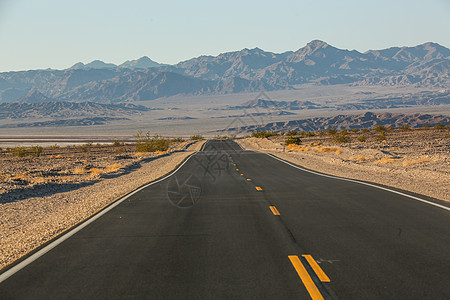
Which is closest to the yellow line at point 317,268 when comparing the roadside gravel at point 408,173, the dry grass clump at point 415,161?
the roadside gravel at point 408,173

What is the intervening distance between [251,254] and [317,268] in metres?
1.18

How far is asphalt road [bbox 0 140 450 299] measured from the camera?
217 inches

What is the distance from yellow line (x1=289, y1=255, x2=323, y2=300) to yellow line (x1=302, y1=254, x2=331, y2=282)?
0.49ft

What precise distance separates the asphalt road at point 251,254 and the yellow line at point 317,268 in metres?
0.02

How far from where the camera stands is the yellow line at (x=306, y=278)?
5.28 metres

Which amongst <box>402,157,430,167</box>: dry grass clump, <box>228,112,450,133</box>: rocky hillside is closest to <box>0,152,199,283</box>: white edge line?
<box>402,157,430,167</box>: dry grass clump

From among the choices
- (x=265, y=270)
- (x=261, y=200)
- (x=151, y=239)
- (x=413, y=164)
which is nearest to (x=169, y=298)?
(x=265, y=270)

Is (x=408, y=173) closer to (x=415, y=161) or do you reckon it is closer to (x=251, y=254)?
(x=415, y=161)

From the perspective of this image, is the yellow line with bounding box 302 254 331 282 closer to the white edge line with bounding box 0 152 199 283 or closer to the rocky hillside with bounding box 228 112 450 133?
the white edge line with bounding box 0 152 199 283

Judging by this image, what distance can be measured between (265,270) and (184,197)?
8.32 metres

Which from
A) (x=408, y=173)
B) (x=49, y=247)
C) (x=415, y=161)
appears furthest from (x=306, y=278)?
(x=415, y=161)

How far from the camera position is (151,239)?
27.2 feet

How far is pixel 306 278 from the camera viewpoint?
5859 mm

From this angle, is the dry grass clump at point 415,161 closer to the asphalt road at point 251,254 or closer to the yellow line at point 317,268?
the asphalt road at point 251,254
